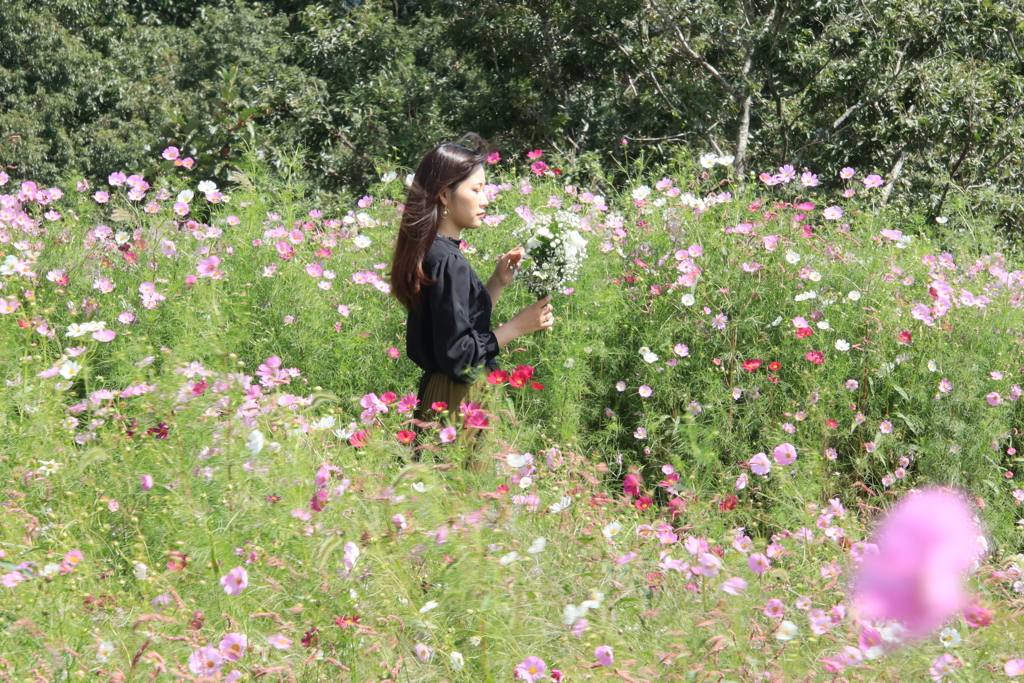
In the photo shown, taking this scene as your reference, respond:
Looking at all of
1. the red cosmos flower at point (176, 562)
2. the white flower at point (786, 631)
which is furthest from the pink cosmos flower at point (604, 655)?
the red cosmos flower at point (176, 562)

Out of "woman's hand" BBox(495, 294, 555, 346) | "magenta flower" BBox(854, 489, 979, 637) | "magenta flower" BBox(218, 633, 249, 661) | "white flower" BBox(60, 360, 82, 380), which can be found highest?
"magenta flower" BBox(854, 489, 979, 637)

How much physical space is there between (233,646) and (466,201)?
4.92 ft

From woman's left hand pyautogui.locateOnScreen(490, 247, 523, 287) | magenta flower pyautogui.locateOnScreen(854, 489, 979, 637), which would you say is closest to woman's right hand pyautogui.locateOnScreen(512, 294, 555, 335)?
woman's left hand pyautogui.locateOnScreen(490, 247, 523, 287)

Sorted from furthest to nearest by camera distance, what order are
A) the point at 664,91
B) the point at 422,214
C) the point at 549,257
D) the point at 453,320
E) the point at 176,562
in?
the point at 664,91 → the point at 549,257 → the point at 422,214 → the point at 453,320 → the point at 176,562

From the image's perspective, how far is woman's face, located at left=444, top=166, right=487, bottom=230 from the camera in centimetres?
267

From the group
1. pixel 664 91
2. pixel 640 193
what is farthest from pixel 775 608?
pixel 664 91

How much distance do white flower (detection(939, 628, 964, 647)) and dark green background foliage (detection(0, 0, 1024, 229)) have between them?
4.27 meters

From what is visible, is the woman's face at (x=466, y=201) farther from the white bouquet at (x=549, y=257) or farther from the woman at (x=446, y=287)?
the white bouquet at (x=549, y=257)

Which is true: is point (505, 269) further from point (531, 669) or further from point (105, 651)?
point (105, 651)

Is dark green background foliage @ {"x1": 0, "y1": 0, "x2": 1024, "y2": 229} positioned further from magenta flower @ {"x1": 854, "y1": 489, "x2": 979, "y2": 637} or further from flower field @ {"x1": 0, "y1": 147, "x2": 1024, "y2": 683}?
magenta flower @ {"x1": 854, "y1": 489, "x2": 979, "y2": 637}

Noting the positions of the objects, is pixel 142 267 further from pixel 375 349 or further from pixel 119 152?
pixel 119 152

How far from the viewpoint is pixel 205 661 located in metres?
1.47

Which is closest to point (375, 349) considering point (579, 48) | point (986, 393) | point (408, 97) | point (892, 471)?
point (892, 471)

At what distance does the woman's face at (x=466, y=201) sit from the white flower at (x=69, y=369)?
109cm
